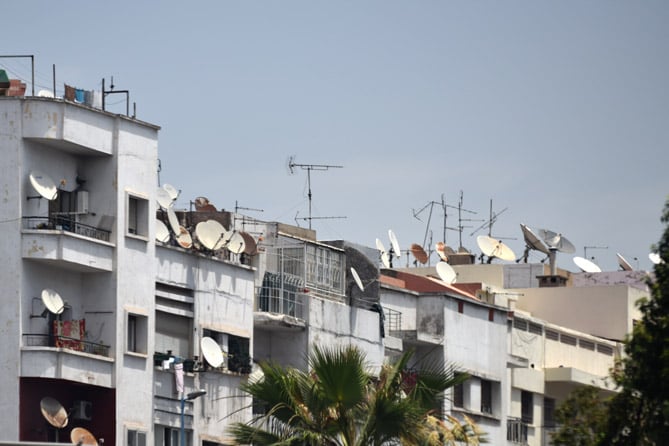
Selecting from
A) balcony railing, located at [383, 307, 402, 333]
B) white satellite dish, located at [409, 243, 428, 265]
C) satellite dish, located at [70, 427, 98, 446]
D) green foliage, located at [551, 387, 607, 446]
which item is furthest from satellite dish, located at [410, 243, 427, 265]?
green foliage, located at [551, 387, 607, 446]

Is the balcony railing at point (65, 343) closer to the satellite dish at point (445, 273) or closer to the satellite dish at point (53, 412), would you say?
the satellite dish at point (53, 412)

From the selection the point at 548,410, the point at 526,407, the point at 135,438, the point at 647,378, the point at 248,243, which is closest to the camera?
the point at 647,378

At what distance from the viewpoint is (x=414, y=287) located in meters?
76.0

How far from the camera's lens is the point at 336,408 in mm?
41812

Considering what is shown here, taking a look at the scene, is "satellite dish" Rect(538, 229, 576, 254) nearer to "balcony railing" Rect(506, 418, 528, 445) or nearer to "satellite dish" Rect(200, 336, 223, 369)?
"balcony railing" Rect(506, 418, 528, 445)

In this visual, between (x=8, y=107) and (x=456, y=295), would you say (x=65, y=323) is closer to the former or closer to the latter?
(x=8, y=107)

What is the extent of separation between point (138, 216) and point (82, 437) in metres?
6.72

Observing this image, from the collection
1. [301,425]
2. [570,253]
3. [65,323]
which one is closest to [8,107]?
[65,323]

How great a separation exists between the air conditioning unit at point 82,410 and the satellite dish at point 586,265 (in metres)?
39.3

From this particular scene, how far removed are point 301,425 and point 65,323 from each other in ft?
47.5

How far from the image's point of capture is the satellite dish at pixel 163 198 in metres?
59.8

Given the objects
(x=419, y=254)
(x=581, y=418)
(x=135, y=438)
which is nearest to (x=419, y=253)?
(x=419, y=254)

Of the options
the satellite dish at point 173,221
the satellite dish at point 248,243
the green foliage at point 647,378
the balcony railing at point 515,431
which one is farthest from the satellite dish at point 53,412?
the balcony railing at point 515,431

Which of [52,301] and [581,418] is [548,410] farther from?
[581,418]
